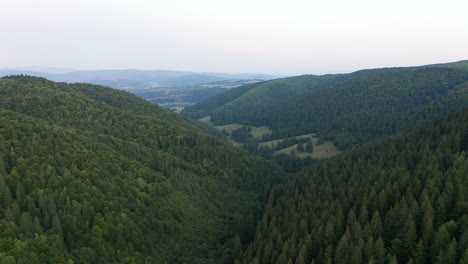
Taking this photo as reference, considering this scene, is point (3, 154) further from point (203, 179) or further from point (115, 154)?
point (203, 179)

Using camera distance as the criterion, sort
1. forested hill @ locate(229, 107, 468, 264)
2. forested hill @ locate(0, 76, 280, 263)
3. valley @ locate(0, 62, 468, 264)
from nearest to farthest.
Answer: forested hill @ locate(229, 107, 468, 264) → valley @ locate(0, 62, 468, 264) → forested hill @ locate(0, 76, 280, 263)

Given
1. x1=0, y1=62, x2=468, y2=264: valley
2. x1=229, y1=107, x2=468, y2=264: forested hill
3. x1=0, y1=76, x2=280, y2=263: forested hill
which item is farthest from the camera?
x1=0, y1=76, x2=280, y2=263: forested hill

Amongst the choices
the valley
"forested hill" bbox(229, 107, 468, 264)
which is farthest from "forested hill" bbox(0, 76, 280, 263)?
"forested hill" bbox(229, 107, 468, 264)

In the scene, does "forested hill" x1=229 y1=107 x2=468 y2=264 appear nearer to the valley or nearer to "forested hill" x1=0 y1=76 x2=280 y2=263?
the valley

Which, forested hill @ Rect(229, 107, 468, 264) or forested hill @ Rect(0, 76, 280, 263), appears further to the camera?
forested hill @ Rect(0, 76, 280, 263)

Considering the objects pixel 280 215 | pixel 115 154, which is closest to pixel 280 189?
pixel 280 215
